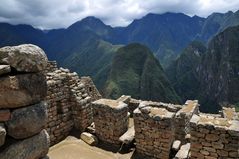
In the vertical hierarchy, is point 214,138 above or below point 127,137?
above

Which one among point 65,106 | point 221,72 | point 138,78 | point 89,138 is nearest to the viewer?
point 89,138

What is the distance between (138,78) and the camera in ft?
519

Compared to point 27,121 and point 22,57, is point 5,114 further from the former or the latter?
point 22,57

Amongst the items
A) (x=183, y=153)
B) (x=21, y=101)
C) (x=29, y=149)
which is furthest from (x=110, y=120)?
(x=21, y=101)

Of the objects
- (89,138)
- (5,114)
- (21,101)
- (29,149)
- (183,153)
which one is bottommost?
(89,138)

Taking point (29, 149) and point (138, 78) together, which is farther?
point (138, 78)

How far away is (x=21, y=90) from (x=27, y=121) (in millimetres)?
497

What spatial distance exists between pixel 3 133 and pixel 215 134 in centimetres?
595

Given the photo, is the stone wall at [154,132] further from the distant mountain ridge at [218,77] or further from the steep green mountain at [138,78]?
the distant mountain ridge at [218,77]

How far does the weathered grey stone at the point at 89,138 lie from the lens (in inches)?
404

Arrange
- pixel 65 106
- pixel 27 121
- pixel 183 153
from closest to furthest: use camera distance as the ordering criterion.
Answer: pixel 27 121
pixel 183 153
pixel 65 106

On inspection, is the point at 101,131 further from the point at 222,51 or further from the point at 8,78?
the point at 222,51

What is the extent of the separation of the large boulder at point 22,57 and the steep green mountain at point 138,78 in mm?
126665

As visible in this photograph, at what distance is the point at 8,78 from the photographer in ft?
11.8
